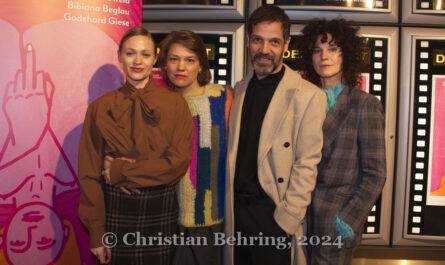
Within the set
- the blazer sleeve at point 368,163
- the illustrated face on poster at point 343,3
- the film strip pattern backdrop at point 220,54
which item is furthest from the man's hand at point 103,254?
the illustrated face on poster at point 343,3

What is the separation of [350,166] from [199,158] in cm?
74

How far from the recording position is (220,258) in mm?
1842

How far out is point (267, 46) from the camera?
1.70m

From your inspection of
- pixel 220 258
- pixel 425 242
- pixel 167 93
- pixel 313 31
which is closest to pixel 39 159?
pixel 167 93

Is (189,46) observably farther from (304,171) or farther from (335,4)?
(335,4)

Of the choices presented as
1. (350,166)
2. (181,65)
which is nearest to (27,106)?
(181,65)

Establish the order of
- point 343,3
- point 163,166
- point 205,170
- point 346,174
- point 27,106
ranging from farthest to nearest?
point 343,3 → point 27,106 → point 205,170 → point 346,174 → point 163,166

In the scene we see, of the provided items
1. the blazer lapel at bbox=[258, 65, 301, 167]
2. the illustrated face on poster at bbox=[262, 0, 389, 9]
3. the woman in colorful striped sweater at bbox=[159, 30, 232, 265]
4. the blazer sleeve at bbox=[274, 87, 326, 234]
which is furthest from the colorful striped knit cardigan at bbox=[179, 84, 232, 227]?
the illustrated face on poster at bbox=[262, 0, 389, 9]

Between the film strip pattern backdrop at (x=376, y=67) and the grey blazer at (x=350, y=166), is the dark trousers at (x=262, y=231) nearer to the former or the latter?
the grey blazer at (x=350, y=166)

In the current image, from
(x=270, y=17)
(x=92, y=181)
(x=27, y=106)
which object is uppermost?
(x=270, y=17)

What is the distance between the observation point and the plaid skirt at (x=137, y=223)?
62.6 inches

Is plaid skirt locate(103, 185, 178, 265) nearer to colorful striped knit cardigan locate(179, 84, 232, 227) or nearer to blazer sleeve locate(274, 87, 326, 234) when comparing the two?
colorful striped knit cardigan locate(179, 84, 232, 227)

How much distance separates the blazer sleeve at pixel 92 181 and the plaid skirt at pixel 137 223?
0.17ft

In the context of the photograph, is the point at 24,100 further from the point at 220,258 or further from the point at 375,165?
the point at 375,165
